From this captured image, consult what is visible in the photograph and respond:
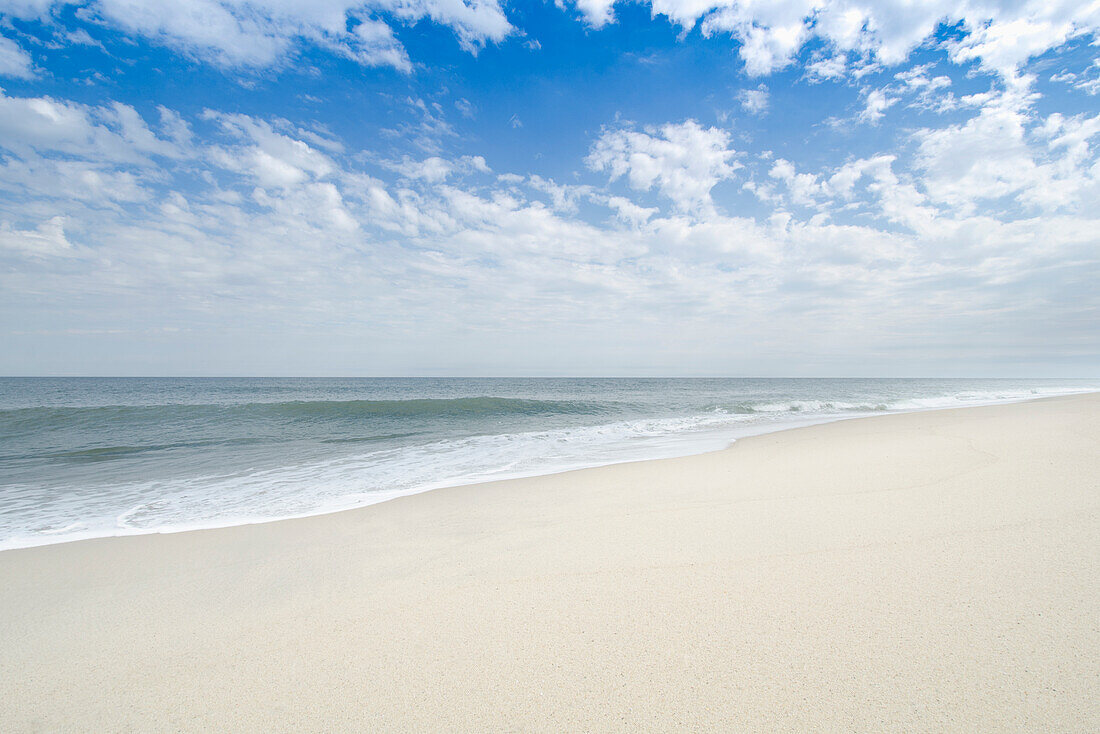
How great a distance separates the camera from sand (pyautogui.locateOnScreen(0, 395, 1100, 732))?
183 centimetres

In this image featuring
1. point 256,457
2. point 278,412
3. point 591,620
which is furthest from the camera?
point 278,412

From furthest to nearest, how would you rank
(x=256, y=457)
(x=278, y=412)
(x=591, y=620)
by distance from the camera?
1. (x=278, y=412)
2. (x=256, y=457)
3. (x=591, y=620)

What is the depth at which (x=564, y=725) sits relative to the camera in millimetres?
1742

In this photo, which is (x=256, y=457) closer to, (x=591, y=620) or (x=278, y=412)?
(x=591, y=620)

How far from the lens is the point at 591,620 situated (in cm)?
244

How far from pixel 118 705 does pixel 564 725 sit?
196 cm

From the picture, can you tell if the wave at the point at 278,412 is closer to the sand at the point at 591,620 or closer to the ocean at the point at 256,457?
the ocean at the point at 256,457

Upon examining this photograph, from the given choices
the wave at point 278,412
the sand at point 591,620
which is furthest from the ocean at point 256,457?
the sand at point 591,620

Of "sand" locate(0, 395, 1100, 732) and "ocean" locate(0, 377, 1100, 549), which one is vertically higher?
"sand" locate(0, 395, 1100, 732)

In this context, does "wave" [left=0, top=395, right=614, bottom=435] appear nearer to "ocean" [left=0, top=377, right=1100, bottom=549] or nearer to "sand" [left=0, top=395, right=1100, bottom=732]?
"ocean" [left=0, top=377, right=1100, bottom=549]

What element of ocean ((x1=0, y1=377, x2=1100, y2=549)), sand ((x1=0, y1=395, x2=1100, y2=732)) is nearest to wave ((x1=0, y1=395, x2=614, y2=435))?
ocean ((x1=0, y1=377, x2=1100, y2=549))

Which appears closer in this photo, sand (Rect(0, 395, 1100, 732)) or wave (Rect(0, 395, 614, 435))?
sand (Rect(0, 395, 1100, 732))

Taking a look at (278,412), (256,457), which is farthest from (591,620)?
(278,412)

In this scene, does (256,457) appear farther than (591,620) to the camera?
Yes
